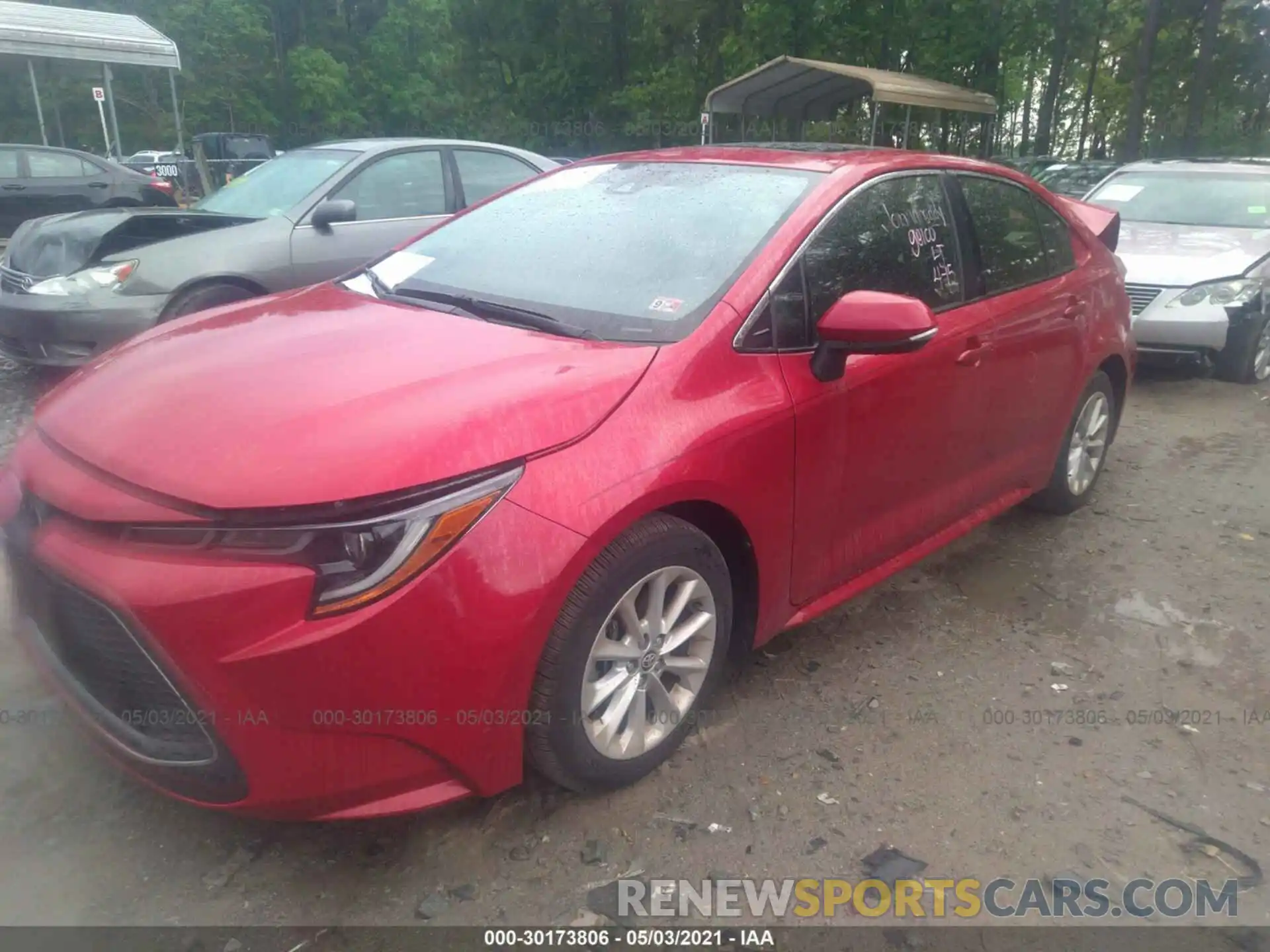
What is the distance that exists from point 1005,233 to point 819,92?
534 inches

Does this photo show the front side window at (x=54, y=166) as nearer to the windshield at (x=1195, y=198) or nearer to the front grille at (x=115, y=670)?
the windshield at (x=1195, y=198)

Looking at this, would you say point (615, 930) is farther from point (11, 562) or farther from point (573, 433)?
point (11, 562)

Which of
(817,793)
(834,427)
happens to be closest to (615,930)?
(817,793)

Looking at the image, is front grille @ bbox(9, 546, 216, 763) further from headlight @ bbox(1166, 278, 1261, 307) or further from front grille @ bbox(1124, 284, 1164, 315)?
headlight @ bbox(1166, 278, 1261, 307)

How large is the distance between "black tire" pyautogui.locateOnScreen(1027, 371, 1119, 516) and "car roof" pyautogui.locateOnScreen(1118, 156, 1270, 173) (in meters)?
4.85

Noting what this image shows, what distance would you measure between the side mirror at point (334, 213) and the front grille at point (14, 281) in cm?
164

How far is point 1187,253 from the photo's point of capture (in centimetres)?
698

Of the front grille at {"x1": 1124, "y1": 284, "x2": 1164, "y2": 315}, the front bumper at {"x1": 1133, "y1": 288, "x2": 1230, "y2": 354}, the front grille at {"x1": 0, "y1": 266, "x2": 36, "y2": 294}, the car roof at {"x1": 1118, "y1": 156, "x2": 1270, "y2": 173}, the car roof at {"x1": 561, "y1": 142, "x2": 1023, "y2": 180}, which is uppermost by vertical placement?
the car roof at {"x1": 561, "y1": 142, "x2": 1023, "y2": 180}

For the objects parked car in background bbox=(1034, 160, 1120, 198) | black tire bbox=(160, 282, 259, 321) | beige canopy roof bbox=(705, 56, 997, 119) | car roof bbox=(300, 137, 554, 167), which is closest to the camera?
black tire bbox=(160, 282, 259, 321)

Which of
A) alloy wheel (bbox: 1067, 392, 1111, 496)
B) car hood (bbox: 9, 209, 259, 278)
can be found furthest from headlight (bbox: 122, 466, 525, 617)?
car hood (bbox: 9, 209, 259, 278)

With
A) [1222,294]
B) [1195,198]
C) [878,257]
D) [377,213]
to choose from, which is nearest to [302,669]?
[878,257]

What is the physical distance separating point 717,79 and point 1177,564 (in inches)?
Result: 1125

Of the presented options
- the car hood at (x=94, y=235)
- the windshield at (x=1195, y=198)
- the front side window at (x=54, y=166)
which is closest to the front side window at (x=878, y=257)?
the car hood at (x=94, y=235)

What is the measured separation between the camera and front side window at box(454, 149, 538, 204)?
6.89 meters
